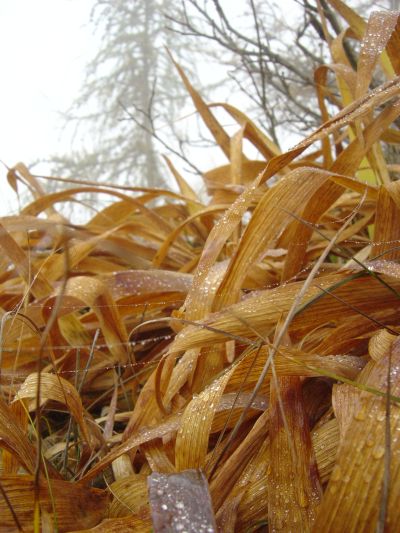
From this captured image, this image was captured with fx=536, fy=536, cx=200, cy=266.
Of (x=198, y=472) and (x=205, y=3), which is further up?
(x=205, y=3)

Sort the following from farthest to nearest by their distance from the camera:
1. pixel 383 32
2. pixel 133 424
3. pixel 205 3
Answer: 1. pixel 205 3
2. pixel 383 32
3. pixel 133 424

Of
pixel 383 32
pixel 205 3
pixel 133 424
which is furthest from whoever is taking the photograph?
pixel 205 3

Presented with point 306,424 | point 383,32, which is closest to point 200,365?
point 306,424

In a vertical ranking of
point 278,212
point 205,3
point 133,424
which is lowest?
point 133,424

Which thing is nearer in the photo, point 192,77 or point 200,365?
point 200,365

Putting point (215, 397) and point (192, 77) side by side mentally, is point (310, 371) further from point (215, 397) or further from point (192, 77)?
point (192, 77)

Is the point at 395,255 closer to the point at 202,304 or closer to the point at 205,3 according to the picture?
the point at 202,304

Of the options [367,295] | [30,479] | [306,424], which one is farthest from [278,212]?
[30,479]
